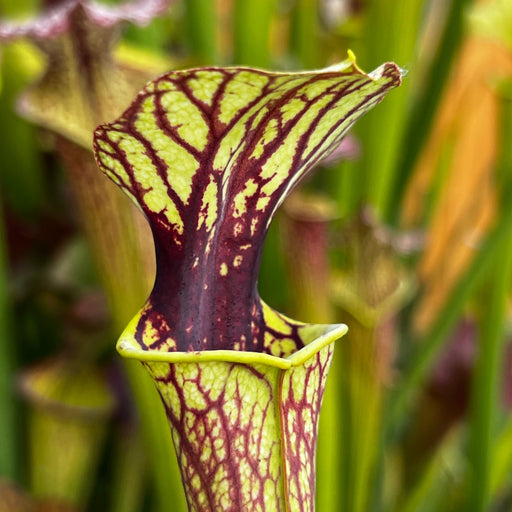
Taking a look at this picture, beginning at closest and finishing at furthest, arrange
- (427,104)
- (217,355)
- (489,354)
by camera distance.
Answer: (217,355) < (489,354) < (427,104)

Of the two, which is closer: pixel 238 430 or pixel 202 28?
pixel 238 430

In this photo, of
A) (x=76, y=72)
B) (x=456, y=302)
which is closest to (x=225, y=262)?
(x=76, y=72)

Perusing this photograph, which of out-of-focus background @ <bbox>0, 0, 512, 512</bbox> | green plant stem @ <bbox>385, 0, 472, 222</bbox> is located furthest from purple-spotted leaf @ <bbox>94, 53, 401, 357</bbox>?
green plant stem @ <bbox>385, 0, 472, 222</bbox>

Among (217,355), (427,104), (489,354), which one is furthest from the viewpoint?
(427,104)

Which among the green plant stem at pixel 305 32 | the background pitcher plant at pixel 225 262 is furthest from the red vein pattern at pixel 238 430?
the green plant stem at pixel 305 32

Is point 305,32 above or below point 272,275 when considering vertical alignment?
above

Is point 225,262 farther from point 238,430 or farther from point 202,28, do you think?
point 202,28

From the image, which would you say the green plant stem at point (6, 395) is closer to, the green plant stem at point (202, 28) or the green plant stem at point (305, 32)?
the green plant stem at point (202, 28)

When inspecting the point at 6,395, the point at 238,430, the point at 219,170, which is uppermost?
the point at 219,170
